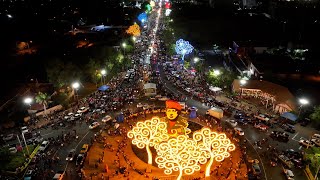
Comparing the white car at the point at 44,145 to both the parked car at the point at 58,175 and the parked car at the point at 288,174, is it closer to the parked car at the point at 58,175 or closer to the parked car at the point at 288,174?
the parked car at the point at 58,175

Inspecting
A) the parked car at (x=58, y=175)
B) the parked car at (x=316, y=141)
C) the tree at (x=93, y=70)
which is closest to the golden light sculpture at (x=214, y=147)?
the parked car at (x=316, y=141)

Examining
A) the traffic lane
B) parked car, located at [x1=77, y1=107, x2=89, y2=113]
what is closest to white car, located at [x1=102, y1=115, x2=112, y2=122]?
parked car, located at [x1=77, y1=107, x2=89, y2=113]

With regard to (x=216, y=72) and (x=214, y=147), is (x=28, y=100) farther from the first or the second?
(x=216, y=72)

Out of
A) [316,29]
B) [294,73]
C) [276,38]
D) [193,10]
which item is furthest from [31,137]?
[193,10]

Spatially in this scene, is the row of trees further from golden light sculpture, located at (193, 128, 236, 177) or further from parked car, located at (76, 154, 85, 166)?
golden light sculpture, located at (193, 128, 236, 177)

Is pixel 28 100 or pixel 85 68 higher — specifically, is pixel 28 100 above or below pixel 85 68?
below

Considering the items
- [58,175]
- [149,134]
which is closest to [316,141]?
[149,134]

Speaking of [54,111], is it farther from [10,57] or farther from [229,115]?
[10,57]
